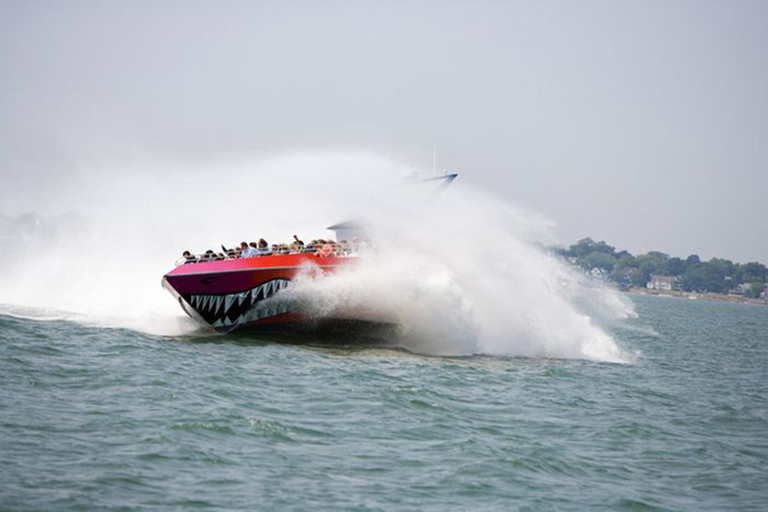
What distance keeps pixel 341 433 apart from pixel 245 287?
10579 millimetres

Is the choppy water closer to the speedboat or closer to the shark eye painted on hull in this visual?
the speedboat

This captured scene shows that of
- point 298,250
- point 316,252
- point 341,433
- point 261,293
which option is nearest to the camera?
point 341,433

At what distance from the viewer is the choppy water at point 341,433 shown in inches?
401

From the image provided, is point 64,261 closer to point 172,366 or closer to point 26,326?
point 26,326

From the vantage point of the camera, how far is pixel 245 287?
2286 centimetres

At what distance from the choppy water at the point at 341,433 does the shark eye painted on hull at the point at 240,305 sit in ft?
6.82

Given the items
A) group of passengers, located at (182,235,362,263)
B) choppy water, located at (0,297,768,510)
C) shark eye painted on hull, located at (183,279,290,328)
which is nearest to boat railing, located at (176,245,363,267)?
group of passengers, located at (182,235,362,263)

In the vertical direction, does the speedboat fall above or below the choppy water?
above

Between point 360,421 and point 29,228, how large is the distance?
1835 inches

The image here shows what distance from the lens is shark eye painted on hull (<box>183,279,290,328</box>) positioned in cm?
2275

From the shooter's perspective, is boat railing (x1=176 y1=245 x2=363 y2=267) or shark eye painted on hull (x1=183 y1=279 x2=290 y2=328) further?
boat railing (x1=176 y1=245 x2=363 y2=267)

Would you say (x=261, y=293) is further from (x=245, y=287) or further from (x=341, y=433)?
(x=341, y=433)

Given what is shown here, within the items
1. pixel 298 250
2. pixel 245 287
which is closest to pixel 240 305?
pixel 245 287

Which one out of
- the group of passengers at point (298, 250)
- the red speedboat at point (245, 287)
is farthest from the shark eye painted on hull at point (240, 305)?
the group of passengers at point (298, 250)
